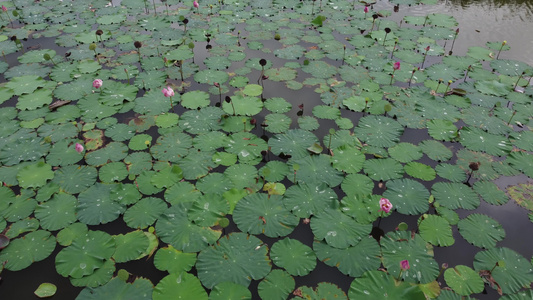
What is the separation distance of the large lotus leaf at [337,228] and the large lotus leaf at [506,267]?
1292 millimetres

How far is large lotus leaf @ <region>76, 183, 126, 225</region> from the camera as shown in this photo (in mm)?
4285

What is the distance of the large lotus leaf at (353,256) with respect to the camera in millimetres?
3793

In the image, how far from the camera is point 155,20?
9086 millimetres

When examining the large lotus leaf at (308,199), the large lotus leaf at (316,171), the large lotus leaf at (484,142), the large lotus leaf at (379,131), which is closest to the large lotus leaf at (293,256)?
the large lotus leaf at (308,199)

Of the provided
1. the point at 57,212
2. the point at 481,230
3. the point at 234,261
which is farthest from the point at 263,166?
the point at 481,230

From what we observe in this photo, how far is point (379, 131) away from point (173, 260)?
379 cm

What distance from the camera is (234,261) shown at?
3.85 meters

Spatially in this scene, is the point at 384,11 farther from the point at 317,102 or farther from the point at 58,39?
the point at 58,39

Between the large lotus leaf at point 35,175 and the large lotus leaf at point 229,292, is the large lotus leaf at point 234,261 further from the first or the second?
the large lotus leaf at point 35,175

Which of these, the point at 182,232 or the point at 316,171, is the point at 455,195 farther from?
the point at 182,232

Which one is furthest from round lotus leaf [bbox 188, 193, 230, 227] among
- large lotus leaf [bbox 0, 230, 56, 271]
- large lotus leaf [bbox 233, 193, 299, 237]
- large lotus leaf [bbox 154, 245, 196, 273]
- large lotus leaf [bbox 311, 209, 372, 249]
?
large lotus leaf [bbox 0, 230, 56, 271]

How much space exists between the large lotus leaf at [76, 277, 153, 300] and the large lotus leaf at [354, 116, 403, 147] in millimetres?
3824

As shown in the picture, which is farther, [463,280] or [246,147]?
[246,147]

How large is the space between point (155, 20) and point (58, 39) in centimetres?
239
